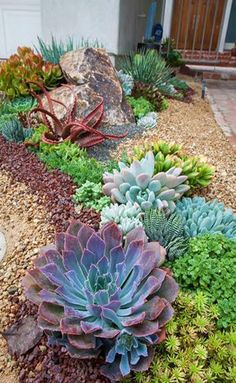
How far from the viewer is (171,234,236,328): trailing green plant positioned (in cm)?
162

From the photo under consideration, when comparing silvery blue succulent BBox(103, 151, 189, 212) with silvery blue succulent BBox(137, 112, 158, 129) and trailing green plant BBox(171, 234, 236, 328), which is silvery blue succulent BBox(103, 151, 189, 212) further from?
silvery blue succulent BBox(137, 112, 158, 129)

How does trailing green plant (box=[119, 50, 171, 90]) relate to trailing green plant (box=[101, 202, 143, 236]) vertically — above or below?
above

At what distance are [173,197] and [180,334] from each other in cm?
82

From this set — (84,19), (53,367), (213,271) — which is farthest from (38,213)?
(84,19)

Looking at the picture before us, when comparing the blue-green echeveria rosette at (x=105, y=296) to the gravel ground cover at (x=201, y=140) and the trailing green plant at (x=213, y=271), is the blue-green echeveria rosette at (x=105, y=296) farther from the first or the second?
the gravel ground cover at (x=201, y=140)

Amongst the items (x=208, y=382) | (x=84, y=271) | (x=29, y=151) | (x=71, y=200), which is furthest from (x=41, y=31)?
(x=208, y=382)

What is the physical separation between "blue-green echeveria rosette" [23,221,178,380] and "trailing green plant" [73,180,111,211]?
1.77 feet

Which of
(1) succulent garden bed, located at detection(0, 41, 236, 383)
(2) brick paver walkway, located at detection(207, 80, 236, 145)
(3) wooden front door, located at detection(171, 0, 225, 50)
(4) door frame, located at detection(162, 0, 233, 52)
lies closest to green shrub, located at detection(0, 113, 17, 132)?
(1) succulent garden bed, located at detection(0, 41, 236, 383)

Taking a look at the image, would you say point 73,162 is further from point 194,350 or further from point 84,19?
point 84,19

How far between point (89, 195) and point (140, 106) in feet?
6.60

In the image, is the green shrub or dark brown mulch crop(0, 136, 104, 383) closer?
dark brown mulch crop(0, 136, 104, 383)

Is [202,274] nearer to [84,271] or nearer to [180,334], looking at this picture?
[180,334]

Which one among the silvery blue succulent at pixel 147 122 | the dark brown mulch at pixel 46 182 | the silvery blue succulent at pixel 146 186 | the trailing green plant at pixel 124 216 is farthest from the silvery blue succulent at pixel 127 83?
the trailing green plant at pixel 124 216

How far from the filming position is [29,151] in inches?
113
